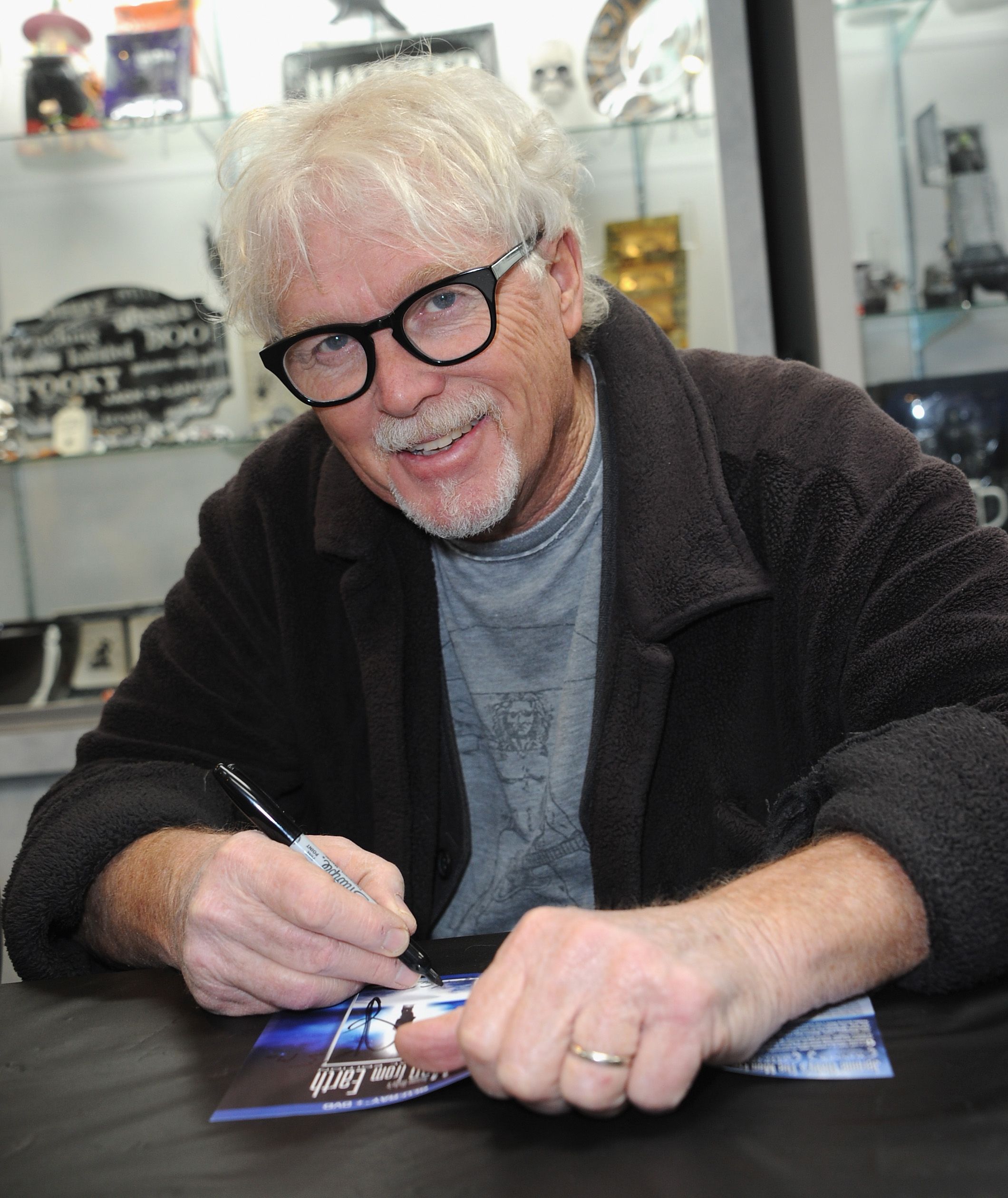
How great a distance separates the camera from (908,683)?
0.94 metres

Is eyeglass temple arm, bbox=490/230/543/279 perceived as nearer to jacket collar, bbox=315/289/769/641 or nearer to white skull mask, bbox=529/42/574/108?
jacket collar, bbox=315/289/769/641

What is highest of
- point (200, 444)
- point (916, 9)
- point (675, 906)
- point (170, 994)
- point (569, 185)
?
point (916, 9)

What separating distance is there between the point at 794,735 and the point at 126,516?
5.11 feet

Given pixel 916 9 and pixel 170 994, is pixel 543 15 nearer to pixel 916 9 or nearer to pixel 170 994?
pixel 916 9

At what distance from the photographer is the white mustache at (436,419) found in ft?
3.74

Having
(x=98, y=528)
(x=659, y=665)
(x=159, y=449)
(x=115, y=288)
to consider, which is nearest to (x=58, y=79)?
(x=115, y=288)

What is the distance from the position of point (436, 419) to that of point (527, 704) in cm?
34

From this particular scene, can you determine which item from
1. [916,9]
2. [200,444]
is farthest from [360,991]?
[916,9]

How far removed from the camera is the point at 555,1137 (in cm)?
55

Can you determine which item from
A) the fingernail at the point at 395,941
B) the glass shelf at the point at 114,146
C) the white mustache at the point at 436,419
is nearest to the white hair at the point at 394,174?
the white mustache at the point at 436,419

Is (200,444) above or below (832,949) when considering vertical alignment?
above

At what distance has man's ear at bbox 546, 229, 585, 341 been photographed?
1.26 m

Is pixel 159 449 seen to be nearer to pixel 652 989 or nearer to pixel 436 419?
pixel 436 419

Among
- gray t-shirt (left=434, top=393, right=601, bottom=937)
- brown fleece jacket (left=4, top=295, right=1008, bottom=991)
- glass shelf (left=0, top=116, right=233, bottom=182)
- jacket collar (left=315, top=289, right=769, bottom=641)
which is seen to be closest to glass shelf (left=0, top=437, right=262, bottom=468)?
glass shelf (left=0, top=116, right=233, bottom=182)
